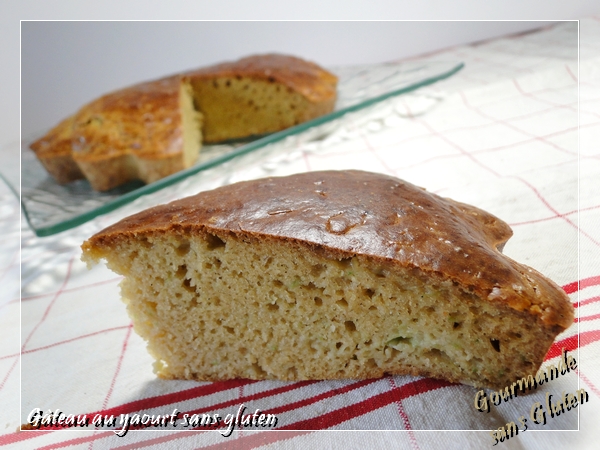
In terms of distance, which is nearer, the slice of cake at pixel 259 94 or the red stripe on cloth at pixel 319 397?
the red stripe on cloth at pixel 319 397

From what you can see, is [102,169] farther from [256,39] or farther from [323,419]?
[323,419]

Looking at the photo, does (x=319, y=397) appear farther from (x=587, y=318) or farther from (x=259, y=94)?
(x=259, y=94)

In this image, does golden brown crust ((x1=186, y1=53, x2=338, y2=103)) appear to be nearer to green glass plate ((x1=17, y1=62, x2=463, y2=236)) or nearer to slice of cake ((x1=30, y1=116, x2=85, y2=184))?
green glass plate ((x1=17, y1=62, x2=463, y2=236))

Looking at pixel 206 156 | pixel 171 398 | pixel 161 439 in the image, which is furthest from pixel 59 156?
pixel 161 439

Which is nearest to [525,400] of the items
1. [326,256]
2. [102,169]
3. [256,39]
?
[326,256]

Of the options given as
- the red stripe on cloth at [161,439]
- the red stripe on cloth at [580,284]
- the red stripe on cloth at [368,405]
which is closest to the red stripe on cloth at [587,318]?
the red stripe on cloth at [580,284]

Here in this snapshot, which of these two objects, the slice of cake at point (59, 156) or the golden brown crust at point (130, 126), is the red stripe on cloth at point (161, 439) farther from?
the slice of cake at point (59, 156)
